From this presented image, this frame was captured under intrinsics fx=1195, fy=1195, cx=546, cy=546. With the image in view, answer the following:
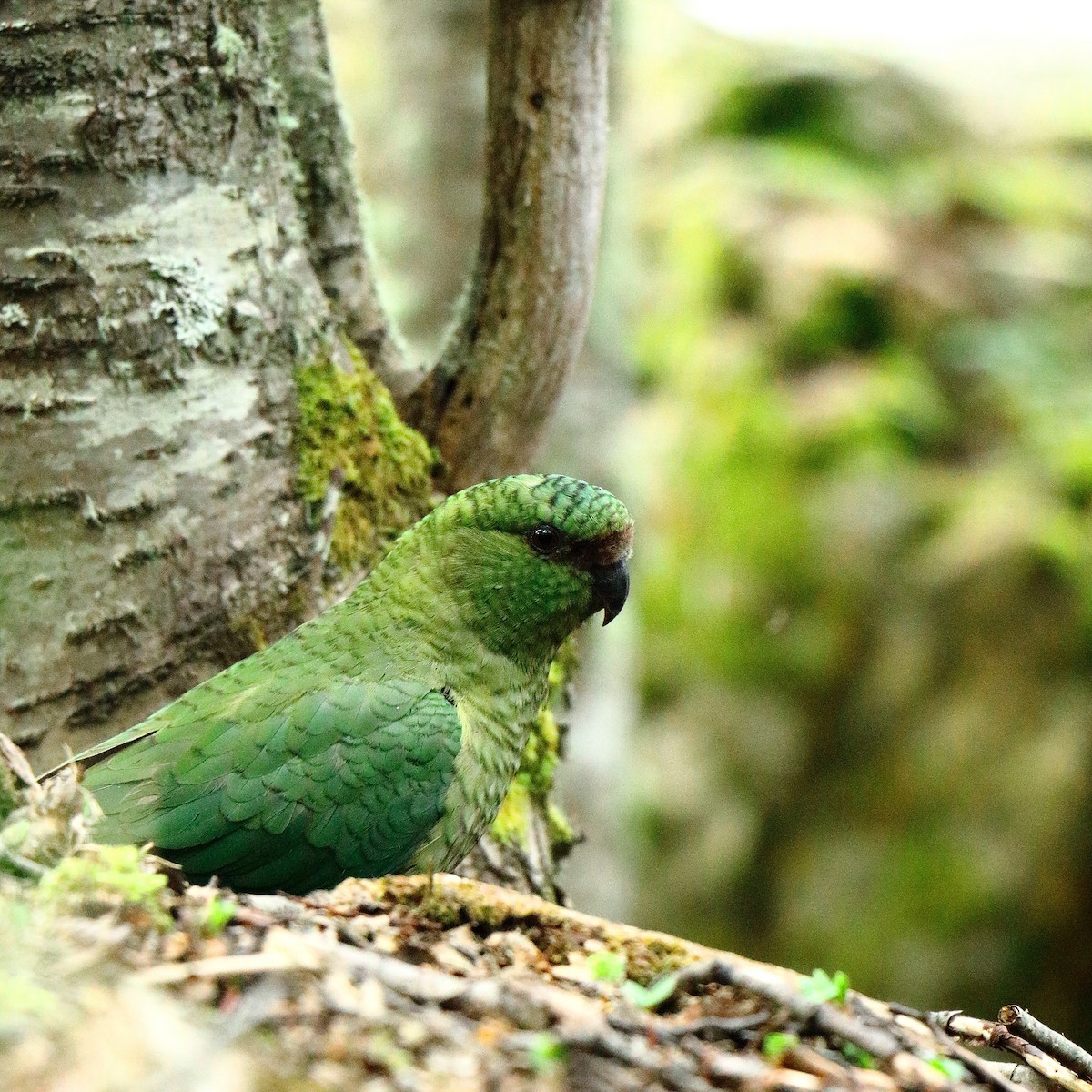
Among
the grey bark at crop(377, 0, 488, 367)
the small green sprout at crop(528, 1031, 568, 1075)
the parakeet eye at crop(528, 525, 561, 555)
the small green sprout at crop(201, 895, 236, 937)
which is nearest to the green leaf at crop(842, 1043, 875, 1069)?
the small green sprout at crop(528, 1031, 568, 1075)

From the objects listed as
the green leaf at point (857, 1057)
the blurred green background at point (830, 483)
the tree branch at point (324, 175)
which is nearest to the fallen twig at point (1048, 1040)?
the green leaf at point (857, 1057)

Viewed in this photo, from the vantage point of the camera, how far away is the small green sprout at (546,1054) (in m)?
1.71

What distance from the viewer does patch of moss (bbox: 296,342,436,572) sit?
3.47m

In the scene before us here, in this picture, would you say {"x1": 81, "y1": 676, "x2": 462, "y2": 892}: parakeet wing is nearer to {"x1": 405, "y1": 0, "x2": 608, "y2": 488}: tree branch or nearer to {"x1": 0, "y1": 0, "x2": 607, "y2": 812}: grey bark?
{"x1": 0, "y1": 0, "x2": 607, "y2": 812}: grey bark

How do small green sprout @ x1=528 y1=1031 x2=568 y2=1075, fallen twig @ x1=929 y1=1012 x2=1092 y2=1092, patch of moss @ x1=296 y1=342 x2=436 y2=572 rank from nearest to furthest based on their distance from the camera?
1. small green sprout @ x1=528 y1=1031 x2=568 y2=1075
2. fallen twig @ x1=929 y1=1012 x2=1092 y2=1092
3. patch of moss @ x1=296 y1=342 x2=436 y2=572

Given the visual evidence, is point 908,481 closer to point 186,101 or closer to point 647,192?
point 647,192

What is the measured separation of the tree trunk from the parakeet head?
0.53m

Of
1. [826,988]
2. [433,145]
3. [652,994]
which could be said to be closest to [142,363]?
[652,994]

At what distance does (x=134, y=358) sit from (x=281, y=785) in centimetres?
116

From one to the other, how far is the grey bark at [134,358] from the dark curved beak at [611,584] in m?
0.91

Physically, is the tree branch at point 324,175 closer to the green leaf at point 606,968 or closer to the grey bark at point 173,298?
the grey bark at point 173,298

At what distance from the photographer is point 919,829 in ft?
25.5

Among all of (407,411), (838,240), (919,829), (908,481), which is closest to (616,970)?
(407,411)

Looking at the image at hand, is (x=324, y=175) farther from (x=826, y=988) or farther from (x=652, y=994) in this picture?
(x=826, y=988)
